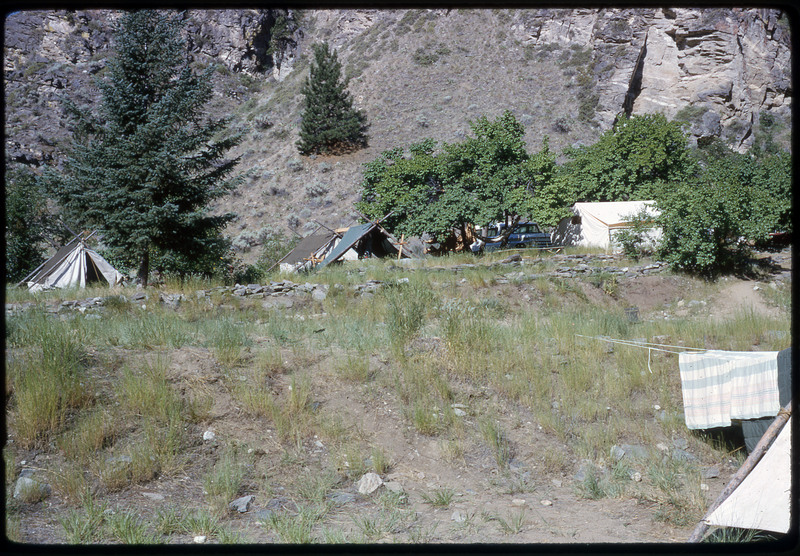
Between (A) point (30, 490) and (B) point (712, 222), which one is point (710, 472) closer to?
(A) point (30, 490)

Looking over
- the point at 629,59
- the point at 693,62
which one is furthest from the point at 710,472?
the point at 693,62

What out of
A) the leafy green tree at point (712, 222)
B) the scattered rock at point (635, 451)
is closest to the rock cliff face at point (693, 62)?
the leafy green tree at point (712, 222)

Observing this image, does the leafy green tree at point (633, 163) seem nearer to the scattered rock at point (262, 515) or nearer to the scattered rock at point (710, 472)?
the scattered rock at point (710, 472)

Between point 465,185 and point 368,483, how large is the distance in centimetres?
1917

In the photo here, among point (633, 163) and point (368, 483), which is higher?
point (633, 163)

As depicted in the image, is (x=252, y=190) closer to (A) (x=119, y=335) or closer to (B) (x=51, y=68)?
(B) (x=51, y=68)

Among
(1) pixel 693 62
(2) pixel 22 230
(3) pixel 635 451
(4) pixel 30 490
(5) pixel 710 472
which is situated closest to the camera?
(4) pixel 30 490

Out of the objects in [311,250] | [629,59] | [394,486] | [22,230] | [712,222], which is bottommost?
[311,250]

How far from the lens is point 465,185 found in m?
22.7

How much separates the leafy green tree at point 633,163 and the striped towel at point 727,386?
20.2 m

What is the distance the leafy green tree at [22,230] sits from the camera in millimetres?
19188

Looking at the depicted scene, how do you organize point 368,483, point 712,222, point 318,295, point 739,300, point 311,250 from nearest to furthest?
point 368,483 → point 318,295 → point 739,300 → point 712,222 → point 311,250

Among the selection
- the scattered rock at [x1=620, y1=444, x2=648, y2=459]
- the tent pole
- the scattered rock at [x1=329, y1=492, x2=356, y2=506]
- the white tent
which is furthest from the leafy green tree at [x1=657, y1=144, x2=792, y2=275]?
the scattered rock at [x1=329, y1=492, x2=356, y2=506]

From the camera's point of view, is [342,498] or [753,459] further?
[342,498]
